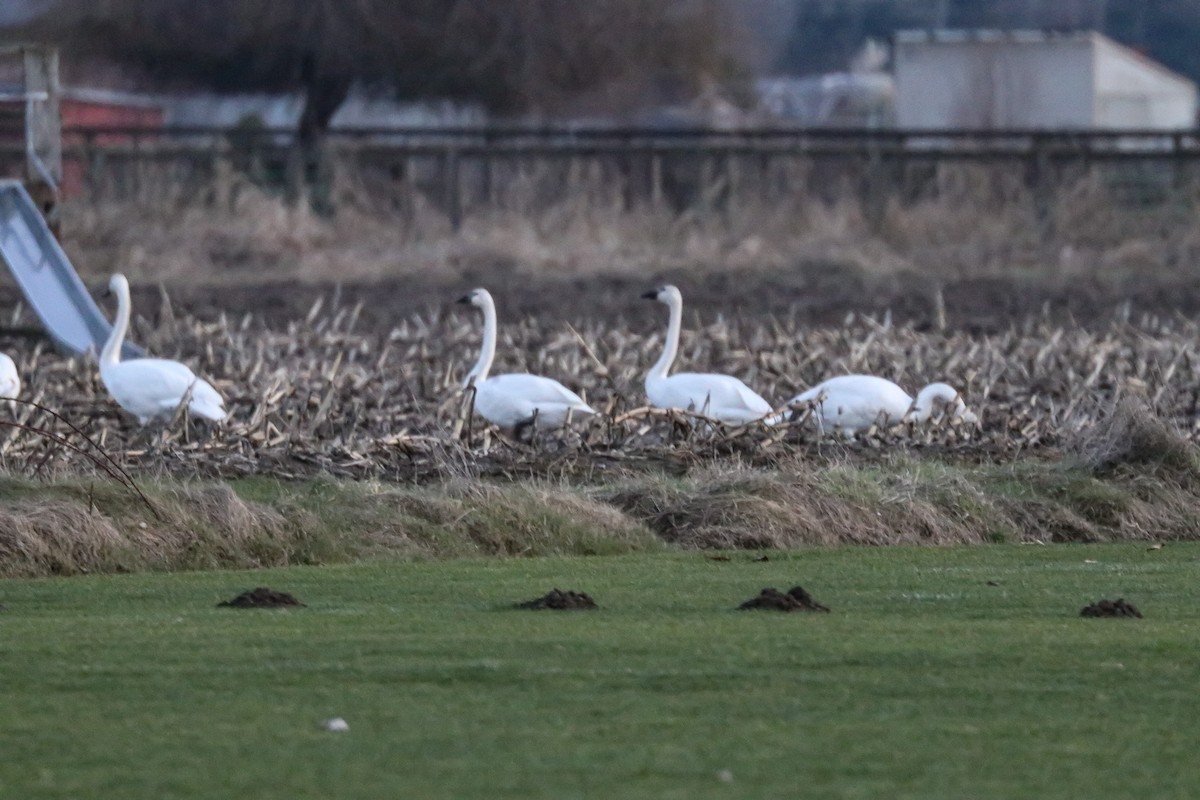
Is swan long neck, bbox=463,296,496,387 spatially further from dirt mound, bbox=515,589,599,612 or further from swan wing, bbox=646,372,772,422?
dirt mound, bbox=515,589,599,612

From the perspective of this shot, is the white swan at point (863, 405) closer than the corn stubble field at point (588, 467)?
No

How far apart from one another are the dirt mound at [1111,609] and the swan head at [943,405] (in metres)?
4.99

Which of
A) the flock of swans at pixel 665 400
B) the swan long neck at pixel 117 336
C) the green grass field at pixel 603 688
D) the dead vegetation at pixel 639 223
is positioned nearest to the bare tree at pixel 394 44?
the dead vegetation at pixel 639 223

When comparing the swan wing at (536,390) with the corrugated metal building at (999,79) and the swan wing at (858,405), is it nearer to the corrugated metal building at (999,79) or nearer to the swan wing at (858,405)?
the swan wing at (858,405)

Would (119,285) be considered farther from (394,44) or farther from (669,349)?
(394,44)

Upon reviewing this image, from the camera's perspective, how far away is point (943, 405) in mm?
12766

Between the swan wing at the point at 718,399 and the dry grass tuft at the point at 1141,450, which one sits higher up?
the dry grass tuft at the point at 1141,450

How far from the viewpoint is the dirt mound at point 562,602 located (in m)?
7.58

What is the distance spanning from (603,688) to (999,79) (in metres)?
48.2

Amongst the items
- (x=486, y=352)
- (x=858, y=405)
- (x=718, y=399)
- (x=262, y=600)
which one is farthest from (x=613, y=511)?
(x=486, y=352)

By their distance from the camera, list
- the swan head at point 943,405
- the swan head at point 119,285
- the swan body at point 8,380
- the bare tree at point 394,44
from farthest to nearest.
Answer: the bare tree at point 394,44 < the swan head at point 119,285 < the swan body at point 8,380 < the swan head at point 943,405

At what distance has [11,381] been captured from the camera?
43.2 ft

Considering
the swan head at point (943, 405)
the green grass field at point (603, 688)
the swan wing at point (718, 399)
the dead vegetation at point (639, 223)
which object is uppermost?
the green grass field at point (603, 688)

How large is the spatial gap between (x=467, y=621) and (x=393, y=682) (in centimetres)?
107
